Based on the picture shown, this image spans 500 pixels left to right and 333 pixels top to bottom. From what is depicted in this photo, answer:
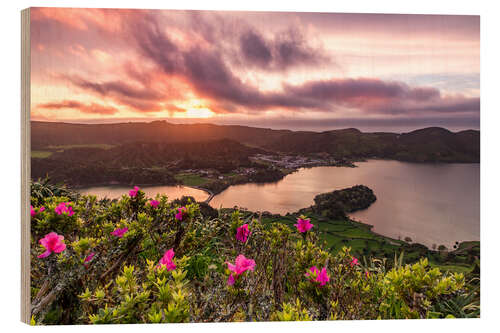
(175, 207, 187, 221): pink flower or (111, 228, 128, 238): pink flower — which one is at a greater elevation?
(175, 207, 187, 221): pink flower

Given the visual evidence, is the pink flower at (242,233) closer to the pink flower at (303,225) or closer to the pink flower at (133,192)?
the pink flower at (303,225)

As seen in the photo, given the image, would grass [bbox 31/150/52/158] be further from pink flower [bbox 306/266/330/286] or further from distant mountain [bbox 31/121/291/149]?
pink flower [bbox 306/266/330/286]

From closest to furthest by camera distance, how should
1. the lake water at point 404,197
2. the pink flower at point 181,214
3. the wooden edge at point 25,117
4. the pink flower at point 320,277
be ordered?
the pink flower at point 320,277 < the wooden edge at point 25,117 < the pink flower at point 181,214 < the lake water at point 404,197

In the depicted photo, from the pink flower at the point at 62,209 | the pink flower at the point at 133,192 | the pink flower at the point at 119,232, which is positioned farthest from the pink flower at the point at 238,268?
the pink flower at the point at 62,209

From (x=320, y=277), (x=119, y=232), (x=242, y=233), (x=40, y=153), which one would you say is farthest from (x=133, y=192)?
(x=320, y=277)

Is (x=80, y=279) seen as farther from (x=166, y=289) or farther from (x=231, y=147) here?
(x=231, y=147)

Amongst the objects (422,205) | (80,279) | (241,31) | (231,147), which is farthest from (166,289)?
(422,205)

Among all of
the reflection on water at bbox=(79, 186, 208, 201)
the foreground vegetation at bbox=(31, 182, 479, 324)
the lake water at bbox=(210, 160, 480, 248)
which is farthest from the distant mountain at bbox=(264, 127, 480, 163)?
the reflection on water at bbox=(79, 186, 208, 201)
